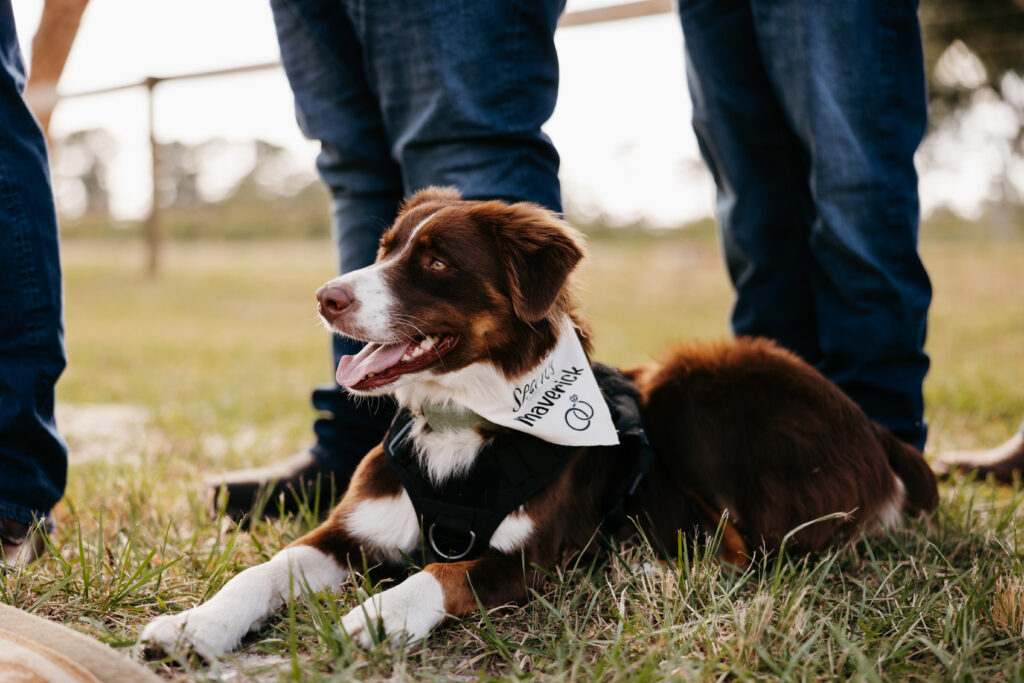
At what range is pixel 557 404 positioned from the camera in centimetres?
210

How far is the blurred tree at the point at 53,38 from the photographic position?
2906 mm

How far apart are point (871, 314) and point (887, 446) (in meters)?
0.51

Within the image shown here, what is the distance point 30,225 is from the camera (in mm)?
2291

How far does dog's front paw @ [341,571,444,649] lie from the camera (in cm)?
169

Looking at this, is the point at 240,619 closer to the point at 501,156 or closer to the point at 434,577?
the point at 434,577

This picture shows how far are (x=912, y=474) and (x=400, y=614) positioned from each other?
180 cm

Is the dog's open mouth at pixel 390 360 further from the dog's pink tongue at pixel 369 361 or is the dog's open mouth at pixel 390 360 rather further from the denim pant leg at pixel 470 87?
the denim pant leg at pixel 470 87

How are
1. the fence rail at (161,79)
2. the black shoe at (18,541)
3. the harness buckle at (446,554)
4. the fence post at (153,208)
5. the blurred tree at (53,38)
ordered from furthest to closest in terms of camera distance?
the fence post at (153,208) → the fence rail at (161,79) → the blurred tree at (53,38) → the black shoe at (18,541) → the harness buckle at (446,554)

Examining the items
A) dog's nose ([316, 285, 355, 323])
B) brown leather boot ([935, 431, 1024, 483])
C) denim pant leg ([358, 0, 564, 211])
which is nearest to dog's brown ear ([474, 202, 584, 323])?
denim pant leg ([358, 0, 564, 211])

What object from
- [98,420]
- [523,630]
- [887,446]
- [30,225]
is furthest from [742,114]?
[98,420]

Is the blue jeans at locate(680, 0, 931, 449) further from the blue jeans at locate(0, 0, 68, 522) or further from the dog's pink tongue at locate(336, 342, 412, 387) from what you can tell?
the blue jeans at locate(0, 0, 68, 522)

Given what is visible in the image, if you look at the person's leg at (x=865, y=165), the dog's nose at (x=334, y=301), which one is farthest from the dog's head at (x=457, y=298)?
the person's leg at (x=865, y=165)

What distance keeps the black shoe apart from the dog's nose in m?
1.00

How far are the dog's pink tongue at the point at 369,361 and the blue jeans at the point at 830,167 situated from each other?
1650 mm
